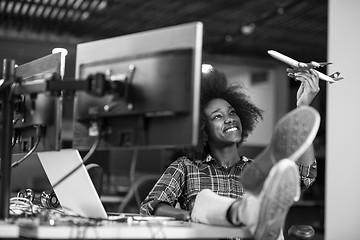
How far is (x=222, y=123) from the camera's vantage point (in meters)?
3.20

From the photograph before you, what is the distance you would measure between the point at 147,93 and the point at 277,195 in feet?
1.73

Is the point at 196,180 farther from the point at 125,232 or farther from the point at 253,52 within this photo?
the point at 253,52

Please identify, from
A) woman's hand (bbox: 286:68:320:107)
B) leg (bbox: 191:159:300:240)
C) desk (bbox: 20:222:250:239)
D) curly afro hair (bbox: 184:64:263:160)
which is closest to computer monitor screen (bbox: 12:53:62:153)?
desk (bbox: 20:222:250:239)

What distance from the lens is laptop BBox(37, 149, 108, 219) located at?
246 cm

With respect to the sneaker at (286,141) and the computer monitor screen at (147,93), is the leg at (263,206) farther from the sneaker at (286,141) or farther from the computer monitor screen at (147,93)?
the computer monitor screen at (147,93)

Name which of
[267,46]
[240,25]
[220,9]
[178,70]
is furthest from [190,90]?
[267,46]

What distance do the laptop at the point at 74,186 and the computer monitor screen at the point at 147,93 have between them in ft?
0.49

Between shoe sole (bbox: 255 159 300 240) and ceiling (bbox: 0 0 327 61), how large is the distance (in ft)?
20.1

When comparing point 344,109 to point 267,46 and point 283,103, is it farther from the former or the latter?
point 283,103

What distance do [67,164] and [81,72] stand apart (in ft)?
1.23

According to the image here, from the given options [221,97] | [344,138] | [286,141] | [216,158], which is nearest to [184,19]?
[344,138]

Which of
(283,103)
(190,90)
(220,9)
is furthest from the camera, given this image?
(283,103)

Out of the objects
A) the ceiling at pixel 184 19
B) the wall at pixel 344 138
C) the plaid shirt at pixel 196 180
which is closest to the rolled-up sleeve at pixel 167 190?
the plaid shirt at pixel 196 180

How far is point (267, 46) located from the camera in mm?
10977
